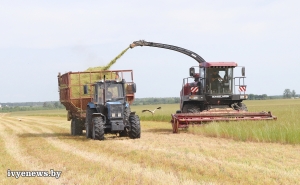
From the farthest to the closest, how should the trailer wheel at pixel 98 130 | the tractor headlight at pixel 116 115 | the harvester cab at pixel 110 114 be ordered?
the tractor headlight at pixel 116 115, the harvester cab at pixel 110 114, the trailer wheel at pixel 98 130

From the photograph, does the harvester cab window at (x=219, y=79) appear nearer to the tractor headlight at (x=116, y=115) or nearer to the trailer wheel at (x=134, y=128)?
the trailer wheel at (x=134, y=128)

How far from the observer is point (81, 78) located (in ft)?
61.4

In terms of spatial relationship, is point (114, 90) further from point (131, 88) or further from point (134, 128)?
point (134, 128)

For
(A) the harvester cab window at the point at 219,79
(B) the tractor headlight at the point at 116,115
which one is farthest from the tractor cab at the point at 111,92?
(A) the harvester cab window at the point at 219,79

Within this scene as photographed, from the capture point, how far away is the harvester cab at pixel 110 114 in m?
15.2

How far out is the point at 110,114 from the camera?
50.5 ft

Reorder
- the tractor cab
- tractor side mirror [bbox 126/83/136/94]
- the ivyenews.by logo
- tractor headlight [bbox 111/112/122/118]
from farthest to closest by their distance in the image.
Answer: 1. the tractor cab
2. tractor side mirror [bbox 126/83/136/94]
3. tractor headlight [bbox 111/112/122/118]
4. the ivyenews.by logo

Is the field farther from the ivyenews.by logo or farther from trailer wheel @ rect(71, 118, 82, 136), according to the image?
trailer wheel @ rect(71, 118, 82, 136)

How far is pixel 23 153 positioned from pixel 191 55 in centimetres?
1374

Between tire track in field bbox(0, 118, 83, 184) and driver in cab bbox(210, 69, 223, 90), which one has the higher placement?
driver in cab bbox(210, 69, 223, 90)

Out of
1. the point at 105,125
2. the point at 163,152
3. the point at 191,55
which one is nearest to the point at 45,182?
the point at 163,152

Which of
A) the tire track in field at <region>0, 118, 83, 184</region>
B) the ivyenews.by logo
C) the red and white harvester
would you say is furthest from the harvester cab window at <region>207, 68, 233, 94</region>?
the ivyenews.by logo

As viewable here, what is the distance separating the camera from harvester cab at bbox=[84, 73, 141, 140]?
49.9 ft

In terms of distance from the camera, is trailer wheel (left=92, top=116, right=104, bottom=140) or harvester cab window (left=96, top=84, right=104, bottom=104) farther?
harvester cab window (left=96, top=84, right=104, bottom=104)
